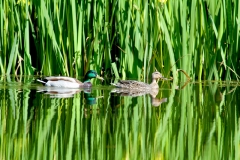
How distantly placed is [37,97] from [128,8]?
2.57 m

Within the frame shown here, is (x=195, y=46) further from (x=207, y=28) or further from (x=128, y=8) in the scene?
(x=128, y=8)

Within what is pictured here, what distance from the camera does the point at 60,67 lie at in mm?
12039

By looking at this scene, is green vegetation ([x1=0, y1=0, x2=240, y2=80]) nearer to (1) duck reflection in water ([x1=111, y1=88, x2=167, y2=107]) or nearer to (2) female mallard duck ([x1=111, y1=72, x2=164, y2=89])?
(2) female mallard duck ([x1=111, y1=72, x2=164, y2=89])

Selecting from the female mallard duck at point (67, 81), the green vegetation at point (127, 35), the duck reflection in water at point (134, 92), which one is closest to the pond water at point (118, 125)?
the duck reflection in water at point (134, 92)

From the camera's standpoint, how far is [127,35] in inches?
463

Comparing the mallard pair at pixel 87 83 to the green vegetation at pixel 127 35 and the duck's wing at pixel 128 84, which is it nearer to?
the duck's wing at pixel 128 84

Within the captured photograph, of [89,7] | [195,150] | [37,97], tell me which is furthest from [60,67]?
[195,150]

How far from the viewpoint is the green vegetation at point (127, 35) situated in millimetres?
11555

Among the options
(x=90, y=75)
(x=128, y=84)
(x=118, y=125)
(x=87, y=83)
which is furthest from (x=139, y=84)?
(x=118, y=125)

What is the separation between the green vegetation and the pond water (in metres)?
1.21

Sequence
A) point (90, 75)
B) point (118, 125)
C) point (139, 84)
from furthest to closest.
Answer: point (90, 75)
point (139, 84)
point (118, 125)

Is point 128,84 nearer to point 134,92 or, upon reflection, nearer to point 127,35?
point 134,92

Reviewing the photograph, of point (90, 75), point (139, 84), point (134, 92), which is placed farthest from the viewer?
point (90, 75)

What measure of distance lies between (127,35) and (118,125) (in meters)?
4.65
